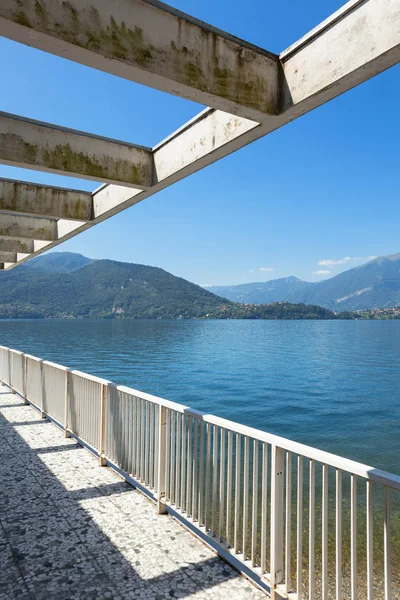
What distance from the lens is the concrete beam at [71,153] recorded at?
4219 mm

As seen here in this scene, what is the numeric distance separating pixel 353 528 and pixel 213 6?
160 inches

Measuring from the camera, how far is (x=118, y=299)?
7013 inches

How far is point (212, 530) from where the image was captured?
135 inches

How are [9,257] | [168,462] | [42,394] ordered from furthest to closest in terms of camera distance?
[9,257], [42,394], [168,462]

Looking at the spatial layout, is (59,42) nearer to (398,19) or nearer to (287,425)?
(398,19)

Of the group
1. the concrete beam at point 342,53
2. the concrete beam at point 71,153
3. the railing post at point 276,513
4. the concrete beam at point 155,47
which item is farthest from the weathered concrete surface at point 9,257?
the railing post at point 276,513

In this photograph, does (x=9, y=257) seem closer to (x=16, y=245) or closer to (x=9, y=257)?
(x=9, y=257)

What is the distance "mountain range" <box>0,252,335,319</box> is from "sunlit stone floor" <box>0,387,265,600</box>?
15819cm

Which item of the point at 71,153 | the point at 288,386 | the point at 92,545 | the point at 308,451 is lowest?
the point at 288,386

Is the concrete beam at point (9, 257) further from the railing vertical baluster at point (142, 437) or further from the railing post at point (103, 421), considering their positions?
the railing vertical baluster at point (142, 437)

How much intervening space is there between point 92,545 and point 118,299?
17795cm

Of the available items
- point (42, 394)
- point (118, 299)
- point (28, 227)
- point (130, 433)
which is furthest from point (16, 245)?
point (118, 299)

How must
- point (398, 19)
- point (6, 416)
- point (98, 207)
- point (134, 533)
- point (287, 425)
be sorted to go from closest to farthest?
point (398, 19), point (134, 533), point (98, 207), point (6, 416), point (287, 425)

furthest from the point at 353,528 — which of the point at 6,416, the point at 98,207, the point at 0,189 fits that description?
the point at 6,416
